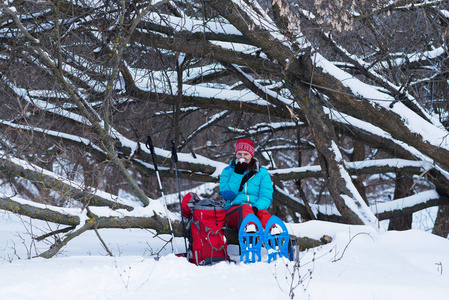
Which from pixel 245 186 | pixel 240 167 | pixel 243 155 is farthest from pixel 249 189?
pixel 243 155

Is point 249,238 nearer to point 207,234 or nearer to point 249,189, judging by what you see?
point 207,234

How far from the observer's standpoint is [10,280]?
3973 mm

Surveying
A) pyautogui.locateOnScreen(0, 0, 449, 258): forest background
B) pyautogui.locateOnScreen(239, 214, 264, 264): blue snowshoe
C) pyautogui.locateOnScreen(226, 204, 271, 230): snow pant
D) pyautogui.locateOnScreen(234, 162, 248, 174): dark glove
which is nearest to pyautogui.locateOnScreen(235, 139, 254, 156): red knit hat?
pyautogui.locateOnScreen(234, 162, 248, 174): dark glove

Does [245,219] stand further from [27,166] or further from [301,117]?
[301,117]

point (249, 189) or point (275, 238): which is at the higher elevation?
point (249, 189)

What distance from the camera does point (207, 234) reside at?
538cm

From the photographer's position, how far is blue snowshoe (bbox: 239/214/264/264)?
5.21m

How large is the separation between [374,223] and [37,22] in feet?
15.7

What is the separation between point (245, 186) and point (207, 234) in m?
0.81

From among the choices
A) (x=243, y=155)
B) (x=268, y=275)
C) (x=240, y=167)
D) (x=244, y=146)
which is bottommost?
(x=268, y=275)

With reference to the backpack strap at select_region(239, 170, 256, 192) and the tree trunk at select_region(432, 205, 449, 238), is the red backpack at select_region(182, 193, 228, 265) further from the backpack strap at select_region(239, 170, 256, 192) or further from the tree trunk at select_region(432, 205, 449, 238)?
the tree trunk at select_region(432, 205, 449, 238)

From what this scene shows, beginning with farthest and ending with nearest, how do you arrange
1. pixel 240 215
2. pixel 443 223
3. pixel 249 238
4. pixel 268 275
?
pixel 443 223
pixel 240 215
pixel 249 238
pixel 268 275

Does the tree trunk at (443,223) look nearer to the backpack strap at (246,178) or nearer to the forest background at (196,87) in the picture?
the forest background at (196,87)

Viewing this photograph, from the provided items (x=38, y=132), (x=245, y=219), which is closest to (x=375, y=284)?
(x=245, y=219)
